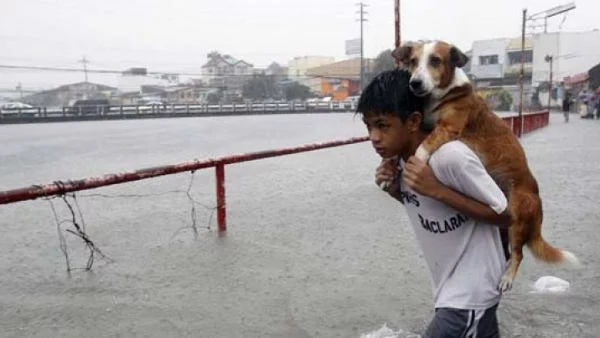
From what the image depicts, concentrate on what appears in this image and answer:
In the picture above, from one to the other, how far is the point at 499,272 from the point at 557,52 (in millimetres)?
67696

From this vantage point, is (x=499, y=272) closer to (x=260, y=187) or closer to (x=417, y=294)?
(x=417, y=294)

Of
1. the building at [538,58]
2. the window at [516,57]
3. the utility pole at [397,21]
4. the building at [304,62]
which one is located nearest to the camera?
the utility pole at [397,21]

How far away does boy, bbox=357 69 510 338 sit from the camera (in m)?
1.81

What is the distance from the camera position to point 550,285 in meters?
4.23

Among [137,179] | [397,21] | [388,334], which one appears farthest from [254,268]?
[397,21]

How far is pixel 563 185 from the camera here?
8836mm

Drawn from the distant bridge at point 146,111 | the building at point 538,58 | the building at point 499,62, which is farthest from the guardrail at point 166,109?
the building at point 538,58

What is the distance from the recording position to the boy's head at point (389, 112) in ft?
6.18

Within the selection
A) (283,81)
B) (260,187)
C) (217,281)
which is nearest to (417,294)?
(217,281)

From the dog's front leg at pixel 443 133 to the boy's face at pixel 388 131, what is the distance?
0.23 ft

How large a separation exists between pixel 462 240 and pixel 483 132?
90 cm

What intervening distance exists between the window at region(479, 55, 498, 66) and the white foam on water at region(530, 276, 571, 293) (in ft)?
218

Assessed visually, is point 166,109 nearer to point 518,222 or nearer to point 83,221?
point 83,221

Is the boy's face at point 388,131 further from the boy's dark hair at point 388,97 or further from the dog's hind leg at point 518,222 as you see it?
the dog's hind leg at point 518,222
